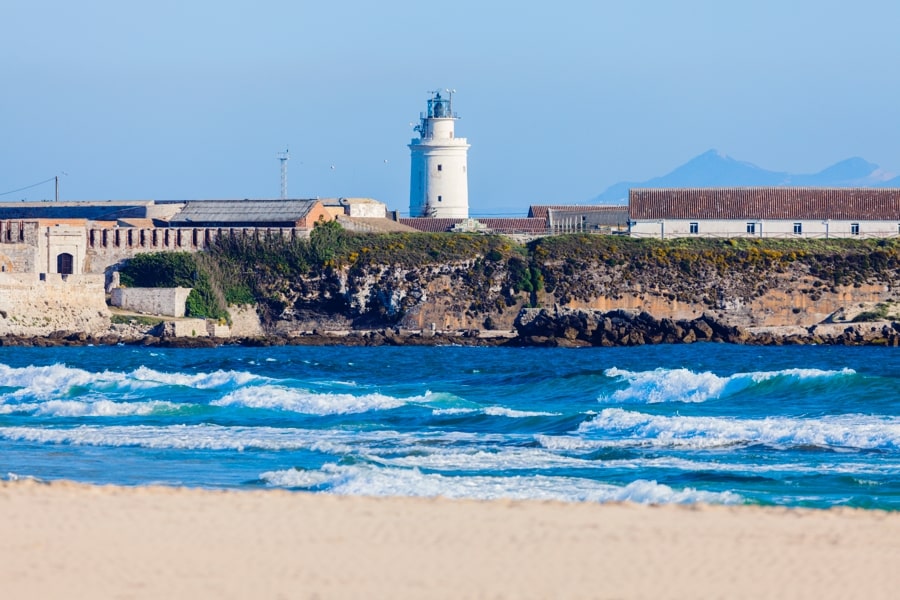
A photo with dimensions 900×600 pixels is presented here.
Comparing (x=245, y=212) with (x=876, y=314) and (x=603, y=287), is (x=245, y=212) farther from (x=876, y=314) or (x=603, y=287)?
(x=876, y=314)

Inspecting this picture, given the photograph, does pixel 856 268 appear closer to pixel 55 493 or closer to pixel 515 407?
pixel 515 407

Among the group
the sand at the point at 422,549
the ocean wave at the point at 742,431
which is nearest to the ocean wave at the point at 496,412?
the ocean wave at the point at 742,431

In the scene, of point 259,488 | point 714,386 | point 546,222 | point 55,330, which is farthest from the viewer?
point 546,222

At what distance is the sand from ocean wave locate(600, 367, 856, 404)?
42.2 feet

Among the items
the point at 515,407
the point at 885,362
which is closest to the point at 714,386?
the point at 515,407

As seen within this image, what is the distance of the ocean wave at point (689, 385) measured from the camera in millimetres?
24391

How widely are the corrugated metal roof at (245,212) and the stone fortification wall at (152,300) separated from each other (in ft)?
15.0

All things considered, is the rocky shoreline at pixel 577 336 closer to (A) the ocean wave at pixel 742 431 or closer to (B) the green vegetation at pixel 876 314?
(B) the green vegetation at pixel 876 314

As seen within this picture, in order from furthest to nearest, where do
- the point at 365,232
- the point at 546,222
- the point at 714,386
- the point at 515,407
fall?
the point at 546,222 → the point at 365,232 → the point at 714,386 → the point at 515,407

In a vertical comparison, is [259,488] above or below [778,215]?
below

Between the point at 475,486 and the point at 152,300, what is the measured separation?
93.6 feet

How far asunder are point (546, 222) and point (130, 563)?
43160 millimetres

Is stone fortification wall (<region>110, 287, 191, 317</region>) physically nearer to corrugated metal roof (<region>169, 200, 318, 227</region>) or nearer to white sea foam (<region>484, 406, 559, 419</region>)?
corrugated metal roof (<region>169, 200, 318, 227</region>)

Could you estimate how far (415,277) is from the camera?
4278 centimetres
